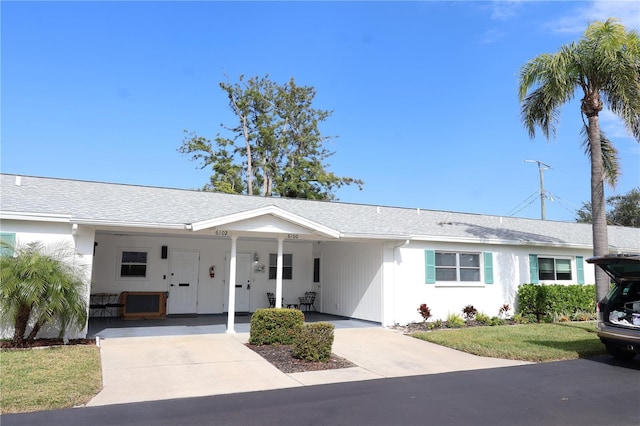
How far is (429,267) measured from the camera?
47.1 ft

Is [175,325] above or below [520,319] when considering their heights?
below

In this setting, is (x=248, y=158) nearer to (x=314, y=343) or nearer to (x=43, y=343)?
(x=43, y=343)

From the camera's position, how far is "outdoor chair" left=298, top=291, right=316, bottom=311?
16.9 metres

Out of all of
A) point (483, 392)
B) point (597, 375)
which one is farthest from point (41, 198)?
point (597, 375)

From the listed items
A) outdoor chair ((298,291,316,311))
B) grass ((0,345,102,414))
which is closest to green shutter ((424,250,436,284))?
outdoor chair ((298,291,316,311))

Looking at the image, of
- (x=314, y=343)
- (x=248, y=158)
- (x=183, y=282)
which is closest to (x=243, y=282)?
(x=183, y=282)

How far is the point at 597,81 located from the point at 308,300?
38.6 ft

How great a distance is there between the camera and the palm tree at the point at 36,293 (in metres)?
8.72

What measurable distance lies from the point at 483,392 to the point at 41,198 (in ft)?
36.3

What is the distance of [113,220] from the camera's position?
1038 cm

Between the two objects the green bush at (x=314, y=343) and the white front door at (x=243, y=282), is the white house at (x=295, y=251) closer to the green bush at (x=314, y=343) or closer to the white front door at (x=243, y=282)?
the white front door at (x=243, y=282)

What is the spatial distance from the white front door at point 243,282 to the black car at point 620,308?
1089 centimetres

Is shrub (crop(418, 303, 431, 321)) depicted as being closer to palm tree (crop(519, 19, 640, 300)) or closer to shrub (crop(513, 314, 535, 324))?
shrub (crop(513, 314, 535, 324))

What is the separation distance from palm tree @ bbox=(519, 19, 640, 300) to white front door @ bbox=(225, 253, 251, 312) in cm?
1065
